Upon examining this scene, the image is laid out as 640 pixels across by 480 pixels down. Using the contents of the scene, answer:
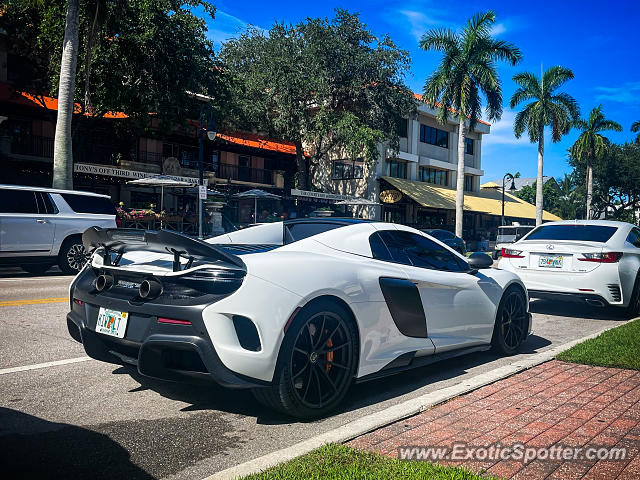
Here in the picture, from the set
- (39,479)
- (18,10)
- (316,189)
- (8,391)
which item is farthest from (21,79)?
(39,479)

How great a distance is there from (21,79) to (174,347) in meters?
26.1

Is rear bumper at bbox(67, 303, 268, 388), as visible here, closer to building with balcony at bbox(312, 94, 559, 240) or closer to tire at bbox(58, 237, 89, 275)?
tire at bbox(58, 237, 89, 275)

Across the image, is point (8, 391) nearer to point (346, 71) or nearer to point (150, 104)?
point (150, 104)

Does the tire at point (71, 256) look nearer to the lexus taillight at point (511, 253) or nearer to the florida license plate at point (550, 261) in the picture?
the lexus taillight at point (511, 253)

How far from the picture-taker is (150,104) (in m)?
23.4

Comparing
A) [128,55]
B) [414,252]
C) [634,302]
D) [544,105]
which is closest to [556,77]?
[544,105]

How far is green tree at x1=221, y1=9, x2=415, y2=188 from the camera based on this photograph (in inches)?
1225

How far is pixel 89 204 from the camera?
1179 cm

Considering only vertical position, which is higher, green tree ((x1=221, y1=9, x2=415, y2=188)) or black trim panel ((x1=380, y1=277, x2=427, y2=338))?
green tree ((x1=221, y1=9, x2=415, y2=188))

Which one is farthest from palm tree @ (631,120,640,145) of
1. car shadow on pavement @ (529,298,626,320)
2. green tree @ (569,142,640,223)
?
car shadow on pavement @ (529,298,626,320)

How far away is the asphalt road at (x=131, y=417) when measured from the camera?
8.91ft

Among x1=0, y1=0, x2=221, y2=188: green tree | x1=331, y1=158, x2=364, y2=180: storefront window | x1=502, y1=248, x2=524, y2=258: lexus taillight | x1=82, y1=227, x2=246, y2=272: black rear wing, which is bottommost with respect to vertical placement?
x1=502, y1=248, x2=524, y2=258: lexus taillight

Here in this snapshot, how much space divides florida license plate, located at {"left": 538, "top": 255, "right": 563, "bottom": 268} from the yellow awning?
2842 cm

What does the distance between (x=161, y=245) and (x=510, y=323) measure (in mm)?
3900
